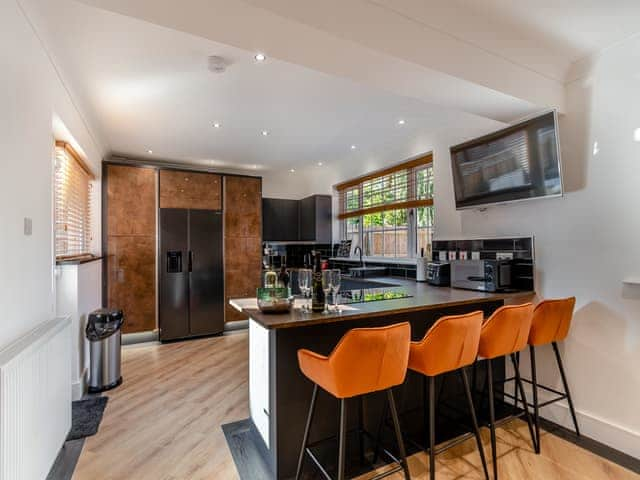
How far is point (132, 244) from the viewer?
4.37 metres

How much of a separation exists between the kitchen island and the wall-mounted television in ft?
2.76

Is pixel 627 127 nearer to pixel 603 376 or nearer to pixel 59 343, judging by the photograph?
pixel 603 376

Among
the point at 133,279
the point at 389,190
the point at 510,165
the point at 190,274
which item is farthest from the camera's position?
the point at 190,274

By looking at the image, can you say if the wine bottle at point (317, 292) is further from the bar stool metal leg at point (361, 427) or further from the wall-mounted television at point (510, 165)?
the wall-mounted television at point (510, 165)

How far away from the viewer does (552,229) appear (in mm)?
2516

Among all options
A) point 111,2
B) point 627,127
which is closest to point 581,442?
point 627,127

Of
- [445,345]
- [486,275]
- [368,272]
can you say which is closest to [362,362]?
[445,345]

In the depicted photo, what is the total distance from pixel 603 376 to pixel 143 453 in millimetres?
3053

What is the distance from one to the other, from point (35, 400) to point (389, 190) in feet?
13.0

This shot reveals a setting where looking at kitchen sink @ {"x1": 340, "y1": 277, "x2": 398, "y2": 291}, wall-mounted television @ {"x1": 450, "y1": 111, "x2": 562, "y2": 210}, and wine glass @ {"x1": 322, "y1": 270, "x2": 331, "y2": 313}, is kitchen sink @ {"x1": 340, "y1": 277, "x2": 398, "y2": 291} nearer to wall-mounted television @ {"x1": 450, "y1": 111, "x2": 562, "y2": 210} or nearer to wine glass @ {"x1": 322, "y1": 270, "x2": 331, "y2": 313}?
wall-mounted television @ {"x1": 450, "y1": 111, "x2": 562, "y2": 210}

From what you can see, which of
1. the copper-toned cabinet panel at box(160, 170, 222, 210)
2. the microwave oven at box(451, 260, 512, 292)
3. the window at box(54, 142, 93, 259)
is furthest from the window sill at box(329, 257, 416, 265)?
the window at box(54, 142, 93, 259)

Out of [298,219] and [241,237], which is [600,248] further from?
[298,219]

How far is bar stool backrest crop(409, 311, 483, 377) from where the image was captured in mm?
1721

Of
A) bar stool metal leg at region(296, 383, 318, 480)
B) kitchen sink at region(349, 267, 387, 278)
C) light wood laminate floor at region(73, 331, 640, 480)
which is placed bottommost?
light wood laminate floor at region(73, 331, 640, 480)
